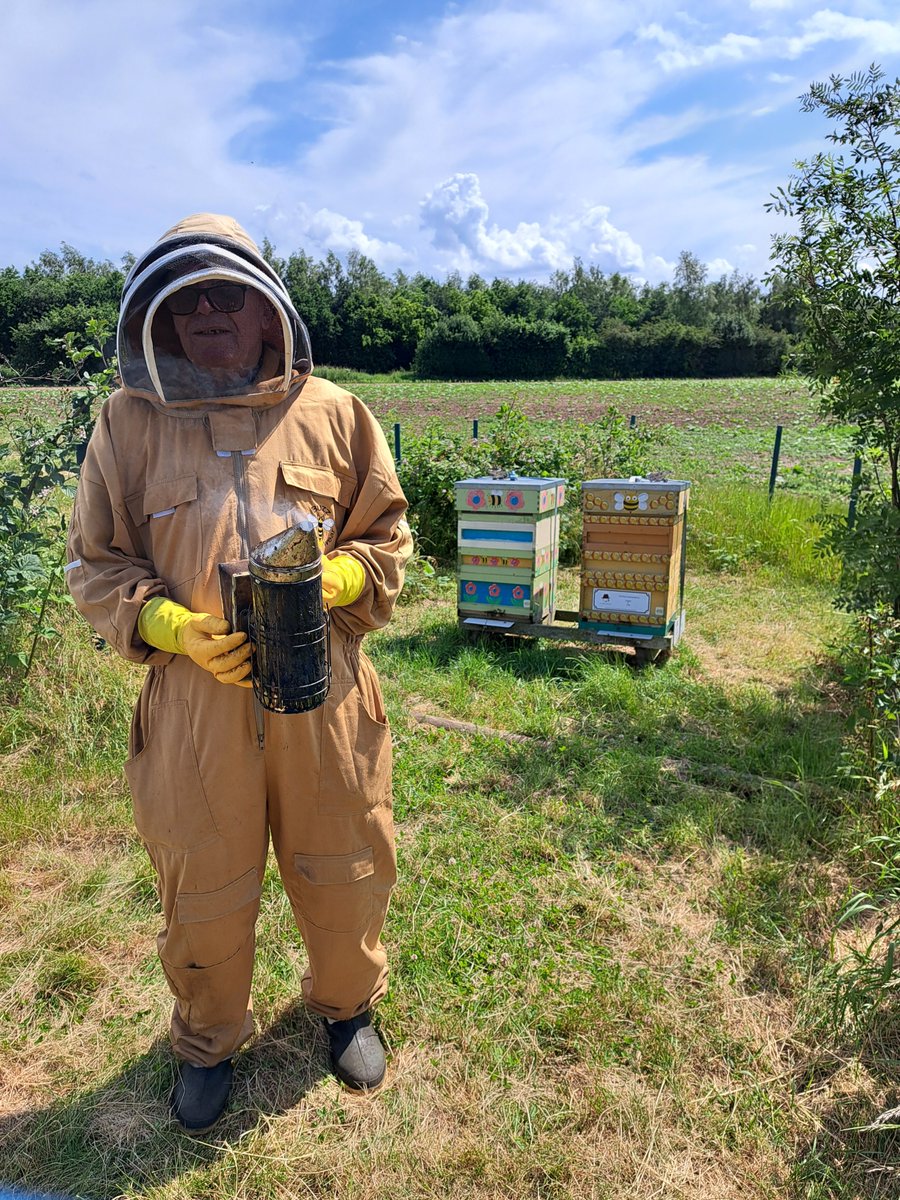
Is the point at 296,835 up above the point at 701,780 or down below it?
above

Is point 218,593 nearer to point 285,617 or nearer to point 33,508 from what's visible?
point 285,617

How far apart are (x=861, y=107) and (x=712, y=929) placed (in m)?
3.52

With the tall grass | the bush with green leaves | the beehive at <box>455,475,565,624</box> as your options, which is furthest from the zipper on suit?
the tall grass

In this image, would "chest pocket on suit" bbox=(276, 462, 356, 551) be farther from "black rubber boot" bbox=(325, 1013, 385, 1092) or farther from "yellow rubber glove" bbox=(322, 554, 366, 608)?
"black rubber boot" bbox=(325, 1013, 385, 1092)

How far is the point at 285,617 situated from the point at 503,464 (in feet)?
20.9

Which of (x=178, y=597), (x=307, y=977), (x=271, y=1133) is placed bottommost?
(x=271, y=1133)

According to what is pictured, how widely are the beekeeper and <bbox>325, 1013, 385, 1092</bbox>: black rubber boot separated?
32cm

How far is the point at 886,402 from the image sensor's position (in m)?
3.28

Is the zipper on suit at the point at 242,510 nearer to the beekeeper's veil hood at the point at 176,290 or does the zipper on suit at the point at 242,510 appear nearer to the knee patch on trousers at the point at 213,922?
the beekeeper's veil hood at the point at 176,290

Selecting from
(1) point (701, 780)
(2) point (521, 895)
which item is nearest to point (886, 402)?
(1) point (701, 780)

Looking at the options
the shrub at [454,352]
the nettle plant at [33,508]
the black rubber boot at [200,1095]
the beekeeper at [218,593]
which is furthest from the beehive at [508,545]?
the shrub at [454,352]

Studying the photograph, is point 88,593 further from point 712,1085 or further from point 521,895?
point 712,1085

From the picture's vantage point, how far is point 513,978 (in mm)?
2342

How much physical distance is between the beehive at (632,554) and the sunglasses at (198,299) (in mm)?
3251
